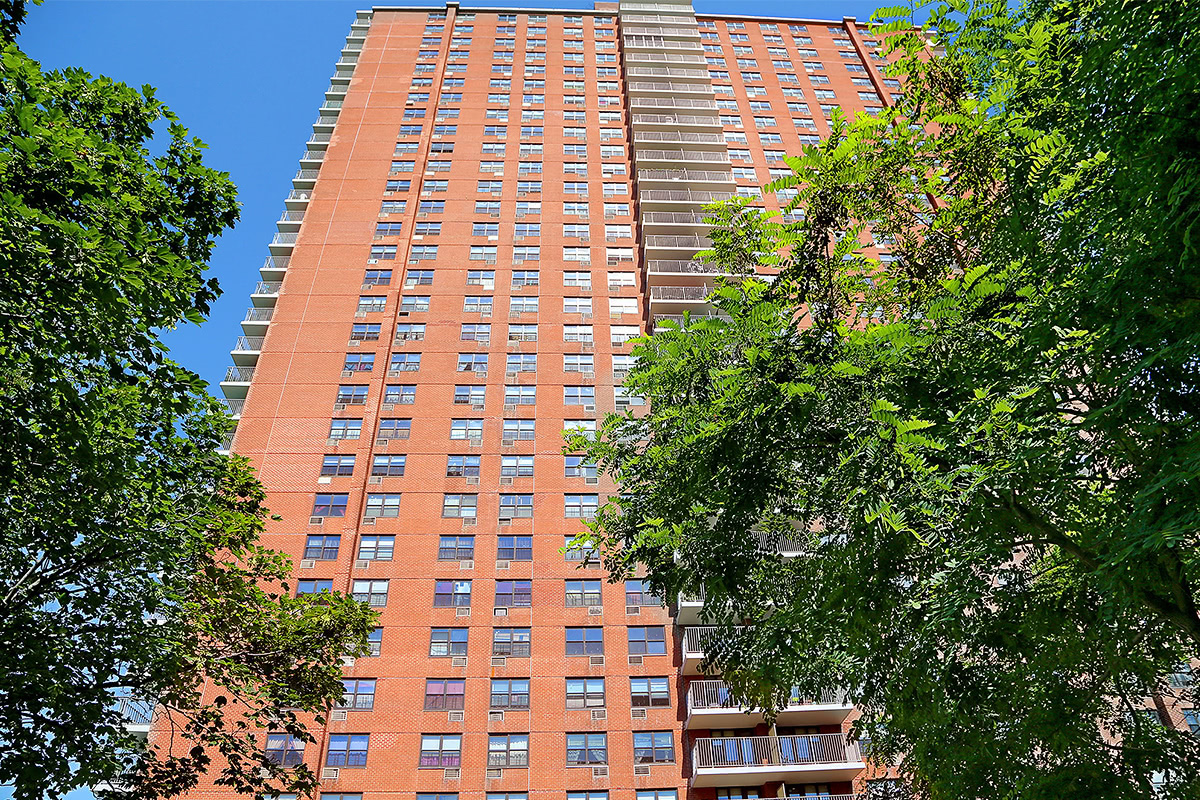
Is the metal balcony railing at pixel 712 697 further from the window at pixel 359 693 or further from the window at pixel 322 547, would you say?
the window at pixel 322 547

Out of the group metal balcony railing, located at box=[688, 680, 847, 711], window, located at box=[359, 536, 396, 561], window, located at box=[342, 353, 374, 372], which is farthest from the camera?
window, located at box=[342, 353, 374, 372]

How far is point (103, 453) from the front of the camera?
10844 millimetres

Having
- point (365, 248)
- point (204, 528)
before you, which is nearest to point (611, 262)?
point (365, 248)

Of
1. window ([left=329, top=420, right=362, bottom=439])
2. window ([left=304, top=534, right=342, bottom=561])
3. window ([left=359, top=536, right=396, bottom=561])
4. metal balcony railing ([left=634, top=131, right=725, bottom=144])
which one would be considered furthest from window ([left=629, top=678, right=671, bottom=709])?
metal balcony railing ([left=634, top=131, right=725, bottom=144])

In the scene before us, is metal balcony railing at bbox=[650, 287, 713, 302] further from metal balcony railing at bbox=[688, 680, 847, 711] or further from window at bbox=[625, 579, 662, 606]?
metal balcony railing at bbox=[688, 680, 847, 711]

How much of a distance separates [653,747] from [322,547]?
586 inches

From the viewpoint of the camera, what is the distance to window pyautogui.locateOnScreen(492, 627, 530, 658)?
29250mm

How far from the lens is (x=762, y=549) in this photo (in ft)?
40.5

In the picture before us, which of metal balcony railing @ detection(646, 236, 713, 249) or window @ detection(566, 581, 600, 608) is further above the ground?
metal balcony railing @ detection(646, 236, 713, 249)

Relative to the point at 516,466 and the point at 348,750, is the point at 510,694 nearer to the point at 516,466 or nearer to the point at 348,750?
the point at 348,750

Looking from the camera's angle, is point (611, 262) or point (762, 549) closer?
point (762, 549)

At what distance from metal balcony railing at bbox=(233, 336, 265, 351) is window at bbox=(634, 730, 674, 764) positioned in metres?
25.2

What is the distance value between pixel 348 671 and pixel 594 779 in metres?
9.35

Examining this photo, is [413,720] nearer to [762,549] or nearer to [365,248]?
[762,549]
